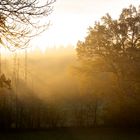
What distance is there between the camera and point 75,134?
30984 millimetres

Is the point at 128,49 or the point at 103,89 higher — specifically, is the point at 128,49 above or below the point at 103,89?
above

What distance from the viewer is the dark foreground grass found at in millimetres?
28250

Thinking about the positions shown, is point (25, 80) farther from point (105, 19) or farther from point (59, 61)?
point (105, 19)

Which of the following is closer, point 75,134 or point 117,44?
point 75,134

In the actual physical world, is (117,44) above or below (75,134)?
above

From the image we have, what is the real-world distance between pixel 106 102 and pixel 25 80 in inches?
2387

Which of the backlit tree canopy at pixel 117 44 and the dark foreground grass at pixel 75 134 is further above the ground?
→ the backlit tree canopy at pixel 117 44

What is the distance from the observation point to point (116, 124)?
36438 mm

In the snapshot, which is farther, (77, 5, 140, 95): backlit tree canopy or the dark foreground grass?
(77, 5, 140, 95): backlit tree canopy

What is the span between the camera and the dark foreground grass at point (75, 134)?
92.7ft

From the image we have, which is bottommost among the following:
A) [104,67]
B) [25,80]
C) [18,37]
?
[25,80]

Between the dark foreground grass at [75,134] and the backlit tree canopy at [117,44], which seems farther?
the backlit tree canopy at [117,44]

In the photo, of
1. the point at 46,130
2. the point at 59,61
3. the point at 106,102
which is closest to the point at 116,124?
the point at 106,102

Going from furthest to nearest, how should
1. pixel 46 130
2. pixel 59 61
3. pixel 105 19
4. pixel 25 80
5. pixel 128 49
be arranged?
pixel 59 61 → pixel 25 80 → pixel 105 19 → pixel 128 49 → pixel 46 130
